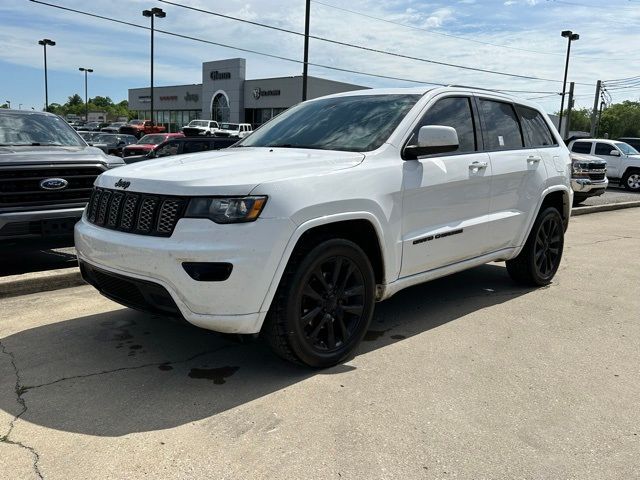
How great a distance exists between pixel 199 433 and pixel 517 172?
358 centimetres

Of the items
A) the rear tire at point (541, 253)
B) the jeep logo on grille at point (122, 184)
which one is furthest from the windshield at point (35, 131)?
the rear tire at point (541, 253)

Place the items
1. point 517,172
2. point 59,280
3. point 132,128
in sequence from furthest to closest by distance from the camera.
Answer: point 132,128 < point 59,280 < point 517,172

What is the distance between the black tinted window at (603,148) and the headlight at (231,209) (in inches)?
770

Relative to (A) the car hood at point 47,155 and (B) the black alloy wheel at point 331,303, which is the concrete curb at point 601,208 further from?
(B) the black alloy wheel at point 331,303

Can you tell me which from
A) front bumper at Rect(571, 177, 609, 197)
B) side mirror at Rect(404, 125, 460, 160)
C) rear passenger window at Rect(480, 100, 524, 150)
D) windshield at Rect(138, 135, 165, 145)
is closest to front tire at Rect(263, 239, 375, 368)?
side mirror at Rect(404, 125, 460, 160)

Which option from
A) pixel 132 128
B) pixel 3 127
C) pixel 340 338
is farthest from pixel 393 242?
pixel 132 128

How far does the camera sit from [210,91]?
2158 inches

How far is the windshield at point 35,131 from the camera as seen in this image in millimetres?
6711

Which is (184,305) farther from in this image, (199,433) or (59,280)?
(59,280)

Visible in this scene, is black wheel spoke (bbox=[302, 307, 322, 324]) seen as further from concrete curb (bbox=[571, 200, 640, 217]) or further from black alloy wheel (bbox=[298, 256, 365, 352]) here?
concrete curb (bbox=[571, 200, 640, 217])

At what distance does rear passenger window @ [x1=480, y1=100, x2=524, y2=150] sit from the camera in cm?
491

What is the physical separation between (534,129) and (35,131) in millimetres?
5792

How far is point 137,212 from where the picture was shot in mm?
3367

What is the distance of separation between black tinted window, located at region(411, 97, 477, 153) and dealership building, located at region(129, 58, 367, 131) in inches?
1588
